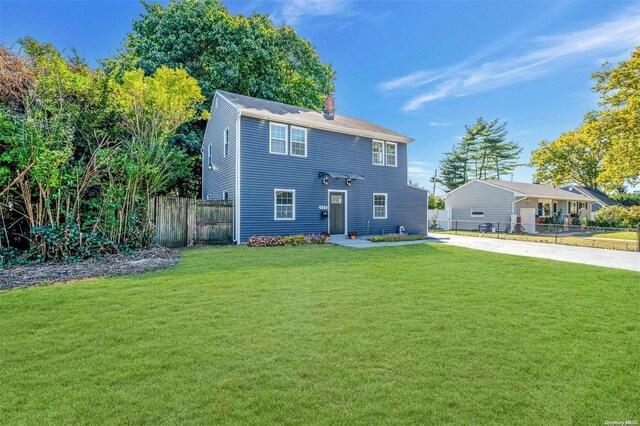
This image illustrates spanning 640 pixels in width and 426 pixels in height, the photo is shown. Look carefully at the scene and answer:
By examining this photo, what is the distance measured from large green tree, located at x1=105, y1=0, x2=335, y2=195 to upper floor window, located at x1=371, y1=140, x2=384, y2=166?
758cm

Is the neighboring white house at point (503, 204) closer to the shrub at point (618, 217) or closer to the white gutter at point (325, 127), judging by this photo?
the shrub at point (618, 217)

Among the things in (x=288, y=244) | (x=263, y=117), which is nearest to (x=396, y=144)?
(x=263, y=117)

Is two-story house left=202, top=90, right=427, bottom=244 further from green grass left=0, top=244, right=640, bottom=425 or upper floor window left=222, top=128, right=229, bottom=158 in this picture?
green grass left=0, top=244, right=640, bottom=425

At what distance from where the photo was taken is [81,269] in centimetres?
670

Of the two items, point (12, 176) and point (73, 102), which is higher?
point (73, 102)

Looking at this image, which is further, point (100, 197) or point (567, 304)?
point (100, 197)

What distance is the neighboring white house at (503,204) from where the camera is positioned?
22469 millimetres

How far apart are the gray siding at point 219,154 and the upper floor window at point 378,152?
7066 mm

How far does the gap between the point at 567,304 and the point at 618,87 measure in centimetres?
2244

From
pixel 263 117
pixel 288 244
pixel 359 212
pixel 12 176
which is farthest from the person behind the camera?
pixel 359 212

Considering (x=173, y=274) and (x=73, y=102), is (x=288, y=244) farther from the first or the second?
(x=73, y=102)

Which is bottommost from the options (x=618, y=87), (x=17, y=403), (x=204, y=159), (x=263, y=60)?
(x=17, y=403)

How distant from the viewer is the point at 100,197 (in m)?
8.55

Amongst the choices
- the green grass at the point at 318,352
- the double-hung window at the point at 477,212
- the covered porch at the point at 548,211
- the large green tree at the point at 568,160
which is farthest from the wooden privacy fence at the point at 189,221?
the large green tree at the point at 568,160
